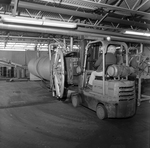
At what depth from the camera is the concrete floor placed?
3098 mm

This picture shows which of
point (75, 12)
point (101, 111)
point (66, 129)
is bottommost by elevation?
point (66, 129)

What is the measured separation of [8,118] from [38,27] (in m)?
Result: 4.09

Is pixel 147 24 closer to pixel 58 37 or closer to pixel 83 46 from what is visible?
pixel 83 46

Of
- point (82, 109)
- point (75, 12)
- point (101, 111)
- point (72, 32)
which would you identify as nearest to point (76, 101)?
point (82, 109)

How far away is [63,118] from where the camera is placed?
4.45 metres

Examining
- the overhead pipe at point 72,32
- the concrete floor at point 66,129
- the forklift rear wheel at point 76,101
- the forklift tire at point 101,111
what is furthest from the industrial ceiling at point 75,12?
the concrete floor at point 66,129

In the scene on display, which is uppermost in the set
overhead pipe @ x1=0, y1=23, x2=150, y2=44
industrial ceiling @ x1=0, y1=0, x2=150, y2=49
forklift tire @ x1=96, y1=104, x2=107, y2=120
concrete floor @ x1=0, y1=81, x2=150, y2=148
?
industrial ceiling @ x1=0, y1=0, x2=150, y2=49

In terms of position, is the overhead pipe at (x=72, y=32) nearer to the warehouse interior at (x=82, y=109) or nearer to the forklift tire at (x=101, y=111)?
the warehouse interior at (x=82, y=109)

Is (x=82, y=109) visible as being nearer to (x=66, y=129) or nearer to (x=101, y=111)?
(x=101, y=111)

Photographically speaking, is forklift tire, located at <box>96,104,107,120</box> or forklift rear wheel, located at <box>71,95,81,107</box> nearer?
forklift tire, located at <box>96,104,107,120</box>

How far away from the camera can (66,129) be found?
3.74 metres

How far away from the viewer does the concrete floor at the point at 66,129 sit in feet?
10.2

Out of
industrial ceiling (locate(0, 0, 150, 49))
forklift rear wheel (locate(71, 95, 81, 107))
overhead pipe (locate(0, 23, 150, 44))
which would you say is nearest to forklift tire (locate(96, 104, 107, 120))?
forklift rear wheel (locate(71, 95, 81, 107))

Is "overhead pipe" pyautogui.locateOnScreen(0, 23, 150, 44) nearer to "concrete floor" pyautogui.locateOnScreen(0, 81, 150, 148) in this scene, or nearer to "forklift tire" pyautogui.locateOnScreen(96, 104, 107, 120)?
"concrete floor" pyautogui.locateOnScreen(0, 81, 150, 148)
